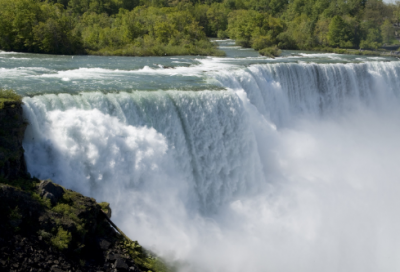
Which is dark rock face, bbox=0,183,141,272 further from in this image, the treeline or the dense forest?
the dense forest

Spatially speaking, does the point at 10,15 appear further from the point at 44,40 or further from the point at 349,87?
the point at 349,87

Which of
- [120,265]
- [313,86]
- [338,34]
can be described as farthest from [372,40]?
[120,265]

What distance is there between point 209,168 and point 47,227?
6088 mm

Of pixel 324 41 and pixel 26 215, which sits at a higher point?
pixel 324 41

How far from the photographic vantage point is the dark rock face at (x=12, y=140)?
741cm

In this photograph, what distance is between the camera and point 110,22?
116ft

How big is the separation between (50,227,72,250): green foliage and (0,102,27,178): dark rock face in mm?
1713

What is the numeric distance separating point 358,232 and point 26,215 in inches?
384

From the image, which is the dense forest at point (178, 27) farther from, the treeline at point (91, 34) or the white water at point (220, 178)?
the white water at point (220, 178)

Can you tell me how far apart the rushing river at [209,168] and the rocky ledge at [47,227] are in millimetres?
728

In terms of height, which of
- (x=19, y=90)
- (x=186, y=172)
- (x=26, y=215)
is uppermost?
(x=19, y=90)

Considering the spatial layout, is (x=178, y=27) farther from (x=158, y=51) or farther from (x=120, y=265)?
(x=120, y=265)

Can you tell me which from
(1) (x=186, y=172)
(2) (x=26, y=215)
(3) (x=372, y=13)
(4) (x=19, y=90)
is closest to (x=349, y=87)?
(1) (x=186, y=172)

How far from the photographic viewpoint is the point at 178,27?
3225 cm
